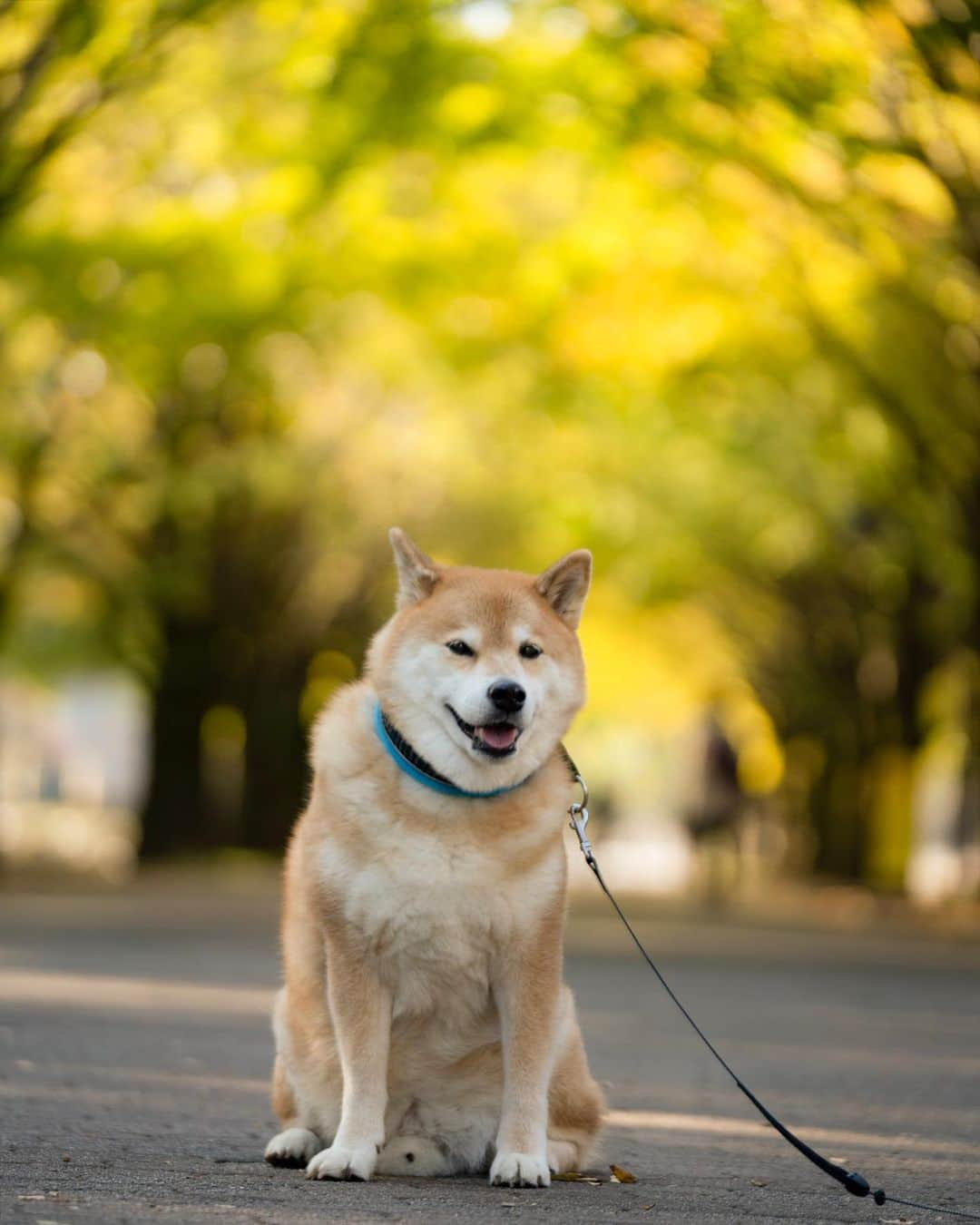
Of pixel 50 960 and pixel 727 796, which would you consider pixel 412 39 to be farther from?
pixel 727 796

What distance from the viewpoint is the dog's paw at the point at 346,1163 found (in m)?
5.62

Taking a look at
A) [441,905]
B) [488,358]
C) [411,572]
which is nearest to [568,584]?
[411,572]

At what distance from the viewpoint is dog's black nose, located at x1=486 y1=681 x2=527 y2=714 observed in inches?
227

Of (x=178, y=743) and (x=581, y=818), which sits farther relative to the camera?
(x=178, y=743)

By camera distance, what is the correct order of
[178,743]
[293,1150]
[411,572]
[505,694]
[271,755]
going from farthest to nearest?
[271,755] < [178,743] < [411,572] < [293,1150] < [505,694]

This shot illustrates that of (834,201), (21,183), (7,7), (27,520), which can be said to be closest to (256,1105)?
(7,7)

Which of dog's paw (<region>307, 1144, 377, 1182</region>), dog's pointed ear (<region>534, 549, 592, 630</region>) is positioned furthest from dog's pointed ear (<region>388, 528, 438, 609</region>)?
dog's paw (<region>307, 1144, 377, 1182</region>)

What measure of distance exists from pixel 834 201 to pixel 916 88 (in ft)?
7.85

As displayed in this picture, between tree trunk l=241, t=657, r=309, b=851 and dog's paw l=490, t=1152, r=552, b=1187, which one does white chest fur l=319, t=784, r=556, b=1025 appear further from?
tree trunk l=241, t=657, r=309, b=851

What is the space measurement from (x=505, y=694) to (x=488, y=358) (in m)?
17.8

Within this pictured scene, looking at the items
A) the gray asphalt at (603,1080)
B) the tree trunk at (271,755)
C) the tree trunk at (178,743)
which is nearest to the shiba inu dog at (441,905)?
the gray asphalt at (603,1080)

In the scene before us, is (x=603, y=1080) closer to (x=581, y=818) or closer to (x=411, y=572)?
(x=581, y=818)

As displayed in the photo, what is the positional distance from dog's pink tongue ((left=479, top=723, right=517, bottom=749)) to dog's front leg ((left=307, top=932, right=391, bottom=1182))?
65 cm

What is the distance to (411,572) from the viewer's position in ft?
20.0
